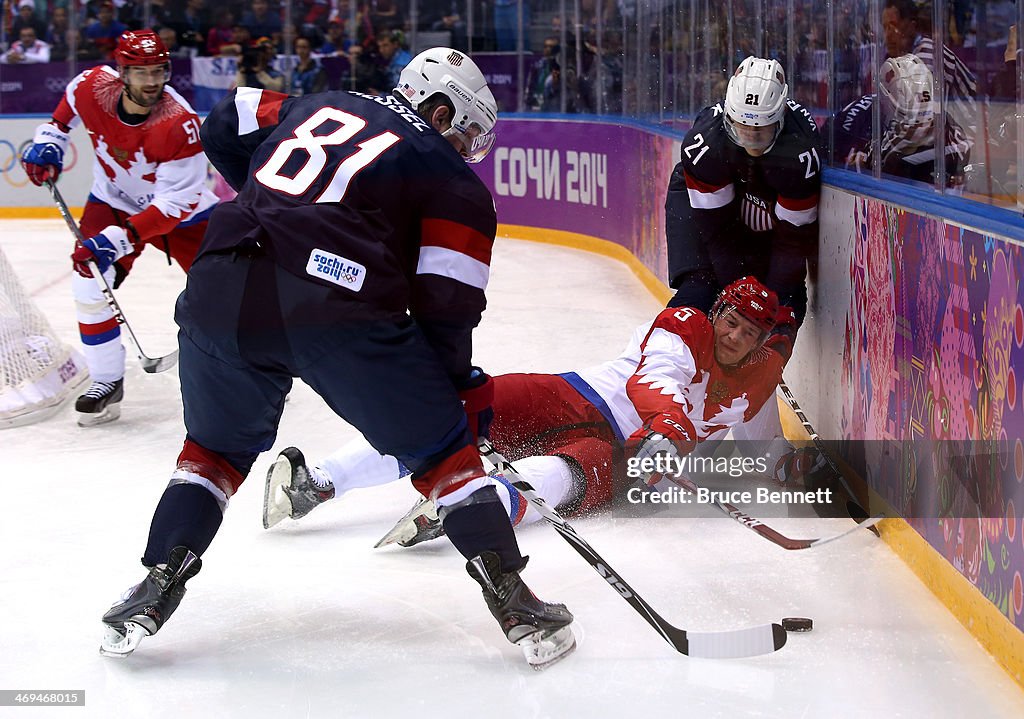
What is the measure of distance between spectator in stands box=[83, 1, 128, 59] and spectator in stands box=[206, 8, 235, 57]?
0.71 meters

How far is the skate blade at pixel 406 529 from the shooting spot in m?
2.86

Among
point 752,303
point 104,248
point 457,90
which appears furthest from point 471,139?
point 104,248

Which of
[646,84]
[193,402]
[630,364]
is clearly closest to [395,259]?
[193,402]

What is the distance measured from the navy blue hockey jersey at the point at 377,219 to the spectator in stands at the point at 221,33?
824cm

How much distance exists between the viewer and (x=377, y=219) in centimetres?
214

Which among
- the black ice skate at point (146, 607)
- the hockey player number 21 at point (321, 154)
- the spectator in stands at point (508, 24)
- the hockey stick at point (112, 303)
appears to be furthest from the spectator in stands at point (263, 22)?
the black ice skate at point (146, 607)

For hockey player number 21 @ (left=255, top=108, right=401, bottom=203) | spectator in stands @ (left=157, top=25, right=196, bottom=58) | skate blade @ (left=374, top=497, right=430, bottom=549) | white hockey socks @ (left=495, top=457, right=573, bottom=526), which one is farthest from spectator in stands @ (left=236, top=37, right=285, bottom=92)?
hockey player number 21 @ (left=255, top=108, right=401, bottom=203)

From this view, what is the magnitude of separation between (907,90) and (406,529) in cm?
162

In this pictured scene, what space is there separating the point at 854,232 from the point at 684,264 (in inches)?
34.3

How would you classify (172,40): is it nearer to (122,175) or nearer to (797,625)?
(122,175)

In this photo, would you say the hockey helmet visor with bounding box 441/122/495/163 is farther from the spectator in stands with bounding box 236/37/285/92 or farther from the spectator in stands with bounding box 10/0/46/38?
the spectator in stands with bounding box 10/0/46/38

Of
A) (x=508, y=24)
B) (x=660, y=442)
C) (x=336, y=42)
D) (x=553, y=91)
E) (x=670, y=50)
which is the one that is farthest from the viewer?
(x=336, y=42)

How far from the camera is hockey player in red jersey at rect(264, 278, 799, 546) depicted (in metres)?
2.98

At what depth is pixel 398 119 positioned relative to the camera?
2191 mm
